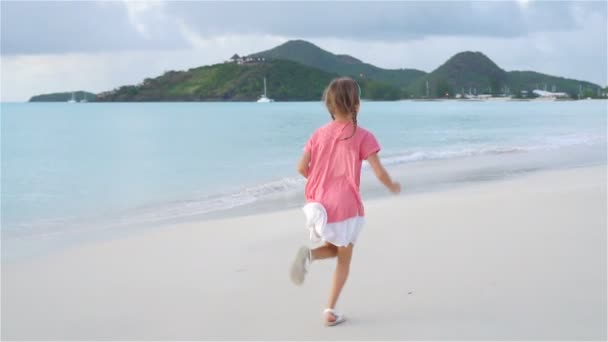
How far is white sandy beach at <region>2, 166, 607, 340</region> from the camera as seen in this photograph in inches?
145

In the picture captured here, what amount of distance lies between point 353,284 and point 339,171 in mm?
1111

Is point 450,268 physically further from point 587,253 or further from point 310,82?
point 310,82

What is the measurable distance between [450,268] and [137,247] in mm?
2935

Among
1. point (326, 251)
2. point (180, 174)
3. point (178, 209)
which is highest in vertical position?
point (326, 251)

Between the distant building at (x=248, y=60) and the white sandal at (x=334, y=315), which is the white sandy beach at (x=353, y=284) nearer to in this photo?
the white sandal at (x=334, y=315)

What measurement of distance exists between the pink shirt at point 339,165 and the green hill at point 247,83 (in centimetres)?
10618

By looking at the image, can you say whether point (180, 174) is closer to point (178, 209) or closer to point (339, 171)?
point (178, 209)

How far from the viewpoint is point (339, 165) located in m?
3.64

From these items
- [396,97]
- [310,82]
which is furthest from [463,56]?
[310,82]

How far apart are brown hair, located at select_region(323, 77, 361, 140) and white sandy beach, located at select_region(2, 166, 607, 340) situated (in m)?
1.24

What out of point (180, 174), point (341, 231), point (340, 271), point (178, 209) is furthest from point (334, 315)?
point (180, 174)

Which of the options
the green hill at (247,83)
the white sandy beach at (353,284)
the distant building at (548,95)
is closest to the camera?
the white sandy beach at (353,284)

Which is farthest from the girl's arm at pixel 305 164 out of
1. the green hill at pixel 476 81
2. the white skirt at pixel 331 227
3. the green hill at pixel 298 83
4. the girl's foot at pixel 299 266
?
the green hill at pixel 476 81

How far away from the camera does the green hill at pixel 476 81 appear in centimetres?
14362
